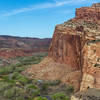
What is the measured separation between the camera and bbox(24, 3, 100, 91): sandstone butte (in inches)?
569

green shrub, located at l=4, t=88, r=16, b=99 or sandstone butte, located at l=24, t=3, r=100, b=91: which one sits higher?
sandstone butte, located at l=24, t=3, r=100, b=91

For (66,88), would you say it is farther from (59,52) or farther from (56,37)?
(56,37)

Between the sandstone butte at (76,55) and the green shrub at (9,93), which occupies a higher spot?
the sandstone butte at (76,55)

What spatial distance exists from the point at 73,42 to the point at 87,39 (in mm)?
4876

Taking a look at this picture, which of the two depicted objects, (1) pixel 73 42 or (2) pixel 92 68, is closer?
(2) pixel 92 68

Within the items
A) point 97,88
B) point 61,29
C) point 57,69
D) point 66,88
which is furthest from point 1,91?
point 61,29

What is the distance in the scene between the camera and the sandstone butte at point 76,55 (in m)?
14.5

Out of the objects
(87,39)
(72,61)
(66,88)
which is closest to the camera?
(87,39)

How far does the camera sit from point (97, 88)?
12.9 m

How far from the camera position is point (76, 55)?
2102 cm

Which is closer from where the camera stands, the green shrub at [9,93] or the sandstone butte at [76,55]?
the sandstone butte at [76,55]

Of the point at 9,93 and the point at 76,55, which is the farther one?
the point at 76,55

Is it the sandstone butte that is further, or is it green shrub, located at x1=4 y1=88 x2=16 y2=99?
green shrub, located at x1=4 y1=88 x2=16 y2=99

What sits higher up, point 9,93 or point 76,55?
point 76,55
